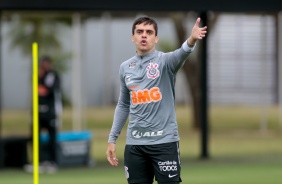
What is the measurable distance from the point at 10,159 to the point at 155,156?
31.1 feet

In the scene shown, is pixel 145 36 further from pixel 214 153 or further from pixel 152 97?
pixel 214 153

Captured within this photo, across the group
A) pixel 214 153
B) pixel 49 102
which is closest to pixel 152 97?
pixel 49 102

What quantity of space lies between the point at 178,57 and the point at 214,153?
1221 cm

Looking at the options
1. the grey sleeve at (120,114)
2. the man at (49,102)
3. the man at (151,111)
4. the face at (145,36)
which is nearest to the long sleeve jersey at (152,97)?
the man at (151,111)

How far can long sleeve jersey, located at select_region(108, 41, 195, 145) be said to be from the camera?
833cm

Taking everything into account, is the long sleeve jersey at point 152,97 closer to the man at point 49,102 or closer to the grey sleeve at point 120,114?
the grey sleeve at point 120,114

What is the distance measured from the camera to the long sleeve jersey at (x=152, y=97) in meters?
8.33

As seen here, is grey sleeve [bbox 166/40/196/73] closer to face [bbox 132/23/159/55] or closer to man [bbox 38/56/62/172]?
face [bbox 132/23/159/55]

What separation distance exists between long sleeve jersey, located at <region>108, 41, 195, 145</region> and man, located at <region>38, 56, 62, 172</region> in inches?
324

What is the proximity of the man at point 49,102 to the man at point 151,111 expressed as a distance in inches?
324

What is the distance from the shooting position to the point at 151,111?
8344mm

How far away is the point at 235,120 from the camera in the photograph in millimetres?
33969
